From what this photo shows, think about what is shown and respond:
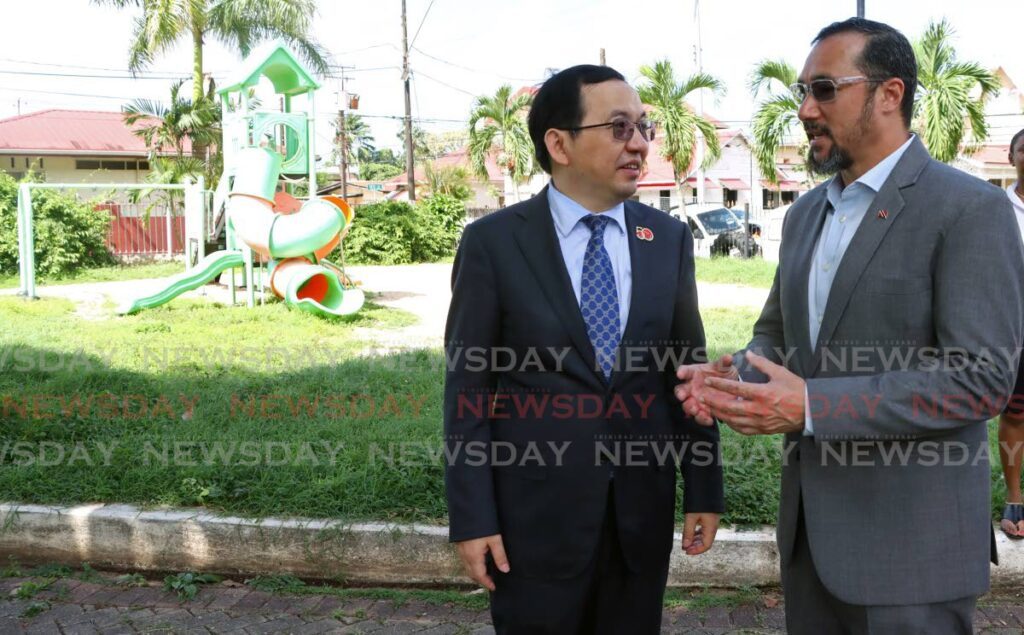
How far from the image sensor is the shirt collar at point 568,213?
2576 millimetres

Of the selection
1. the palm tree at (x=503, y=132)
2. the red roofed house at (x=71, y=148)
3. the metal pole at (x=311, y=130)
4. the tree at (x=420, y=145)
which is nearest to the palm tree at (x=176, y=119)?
the palm tree at (x=503, y=132)

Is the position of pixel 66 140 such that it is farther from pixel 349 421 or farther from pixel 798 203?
pixel 798 203

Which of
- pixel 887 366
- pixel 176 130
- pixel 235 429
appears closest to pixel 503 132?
pixel 176 130

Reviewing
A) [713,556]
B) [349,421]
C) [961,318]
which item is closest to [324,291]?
[349,421]

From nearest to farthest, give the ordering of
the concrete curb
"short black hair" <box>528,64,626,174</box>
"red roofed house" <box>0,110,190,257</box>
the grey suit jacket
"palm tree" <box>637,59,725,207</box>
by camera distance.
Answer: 1. the grey suit jacket
2. "short black hair" <box>528,64,626,174</box>
3. the concrete curb
4. "palm tree" <box>637,59,725,207</box>
5. "red roofed house" <box>0,110,190,257</box>

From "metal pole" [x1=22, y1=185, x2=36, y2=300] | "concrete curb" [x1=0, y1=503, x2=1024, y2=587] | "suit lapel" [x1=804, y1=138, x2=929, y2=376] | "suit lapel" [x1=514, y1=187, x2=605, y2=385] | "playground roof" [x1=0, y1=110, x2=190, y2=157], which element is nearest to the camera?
"suit lapel" [x1=804, y1=138, x2=929, y2=376]

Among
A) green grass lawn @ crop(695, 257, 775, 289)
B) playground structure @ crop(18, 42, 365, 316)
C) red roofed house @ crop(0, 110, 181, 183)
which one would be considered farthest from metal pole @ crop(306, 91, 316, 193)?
red roofed house @ crop(0, 110, 181, 183)

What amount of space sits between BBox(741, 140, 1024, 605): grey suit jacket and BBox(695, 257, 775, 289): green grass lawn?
14149 mm

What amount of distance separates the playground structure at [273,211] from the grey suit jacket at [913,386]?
10.4 metres

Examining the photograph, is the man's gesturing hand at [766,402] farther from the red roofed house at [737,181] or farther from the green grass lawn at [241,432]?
the red roofed house at [737,181]

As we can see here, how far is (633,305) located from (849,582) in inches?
34.3

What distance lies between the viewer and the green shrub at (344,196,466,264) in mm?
25750

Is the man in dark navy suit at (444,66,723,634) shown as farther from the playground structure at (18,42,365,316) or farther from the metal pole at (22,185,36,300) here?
the metal pole at (22,185,36,300)

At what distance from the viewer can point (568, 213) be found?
2.58 meters
